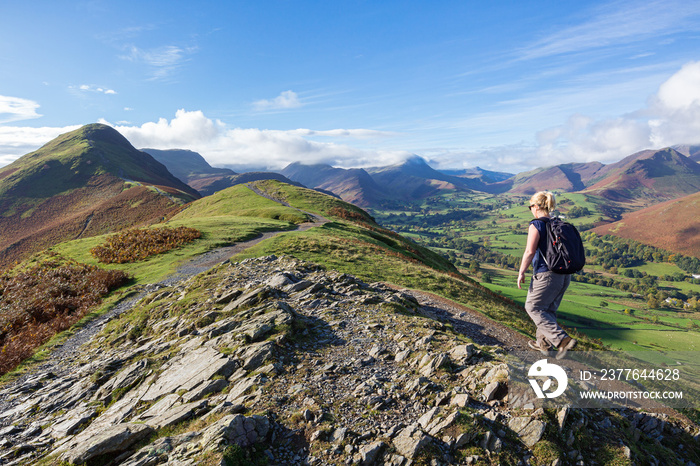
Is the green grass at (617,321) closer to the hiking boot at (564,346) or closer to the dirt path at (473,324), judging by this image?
the dirt path at (473,324)

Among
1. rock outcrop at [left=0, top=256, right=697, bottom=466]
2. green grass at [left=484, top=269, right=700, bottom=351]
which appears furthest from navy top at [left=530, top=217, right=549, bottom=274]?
green grass at [left=484, top=269, right=700, bottom=351]

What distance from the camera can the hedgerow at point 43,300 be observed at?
18812 mm

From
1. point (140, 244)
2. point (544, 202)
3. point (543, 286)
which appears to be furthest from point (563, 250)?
point (140, 244)

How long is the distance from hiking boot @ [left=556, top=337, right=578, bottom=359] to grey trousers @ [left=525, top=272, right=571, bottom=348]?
0.30ft

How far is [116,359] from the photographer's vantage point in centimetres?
1464

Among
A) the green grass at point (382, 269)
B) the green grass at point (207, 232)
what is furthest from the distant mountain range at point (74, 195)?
the green grass at point (382, 269)

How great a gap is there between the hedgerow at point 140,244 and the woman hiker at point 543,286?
39.6 m

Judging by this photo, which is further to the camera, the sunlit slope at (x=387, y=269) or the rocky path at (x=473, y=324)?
the sunlit slope at (x=387, y=269)

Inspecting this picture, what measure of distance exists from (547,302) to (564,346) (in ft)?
3.94

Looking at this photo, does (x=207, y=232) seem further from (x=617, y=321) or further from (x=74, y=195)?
(x=74, y=195)

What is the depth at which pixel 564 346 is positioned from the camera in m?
8.30

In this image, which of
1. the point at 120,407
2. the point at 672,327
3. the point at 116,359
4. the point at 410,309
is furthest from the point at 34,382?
the point at 672,327

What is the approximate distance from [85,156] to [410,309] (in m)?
205

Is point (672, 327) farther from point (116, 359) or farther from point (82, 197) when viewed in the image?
point (82, 197)
